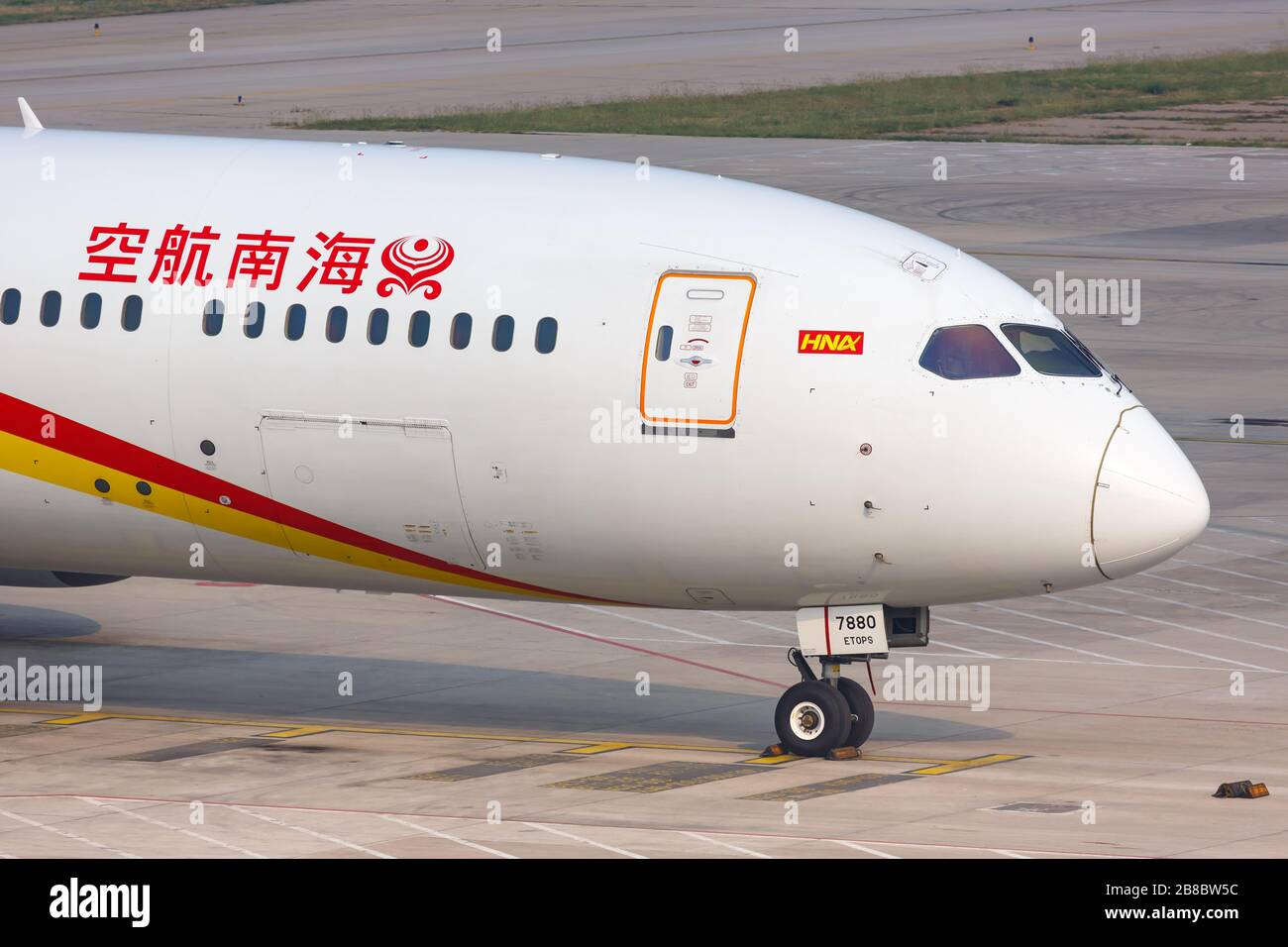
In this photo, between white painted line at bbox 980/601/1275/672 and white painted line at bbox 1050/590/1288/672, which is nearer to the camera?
white painted line at bbox 980/601/1275/672

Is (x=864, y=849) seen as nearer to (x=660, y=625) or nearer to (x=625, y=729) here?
(x=625, y=729)

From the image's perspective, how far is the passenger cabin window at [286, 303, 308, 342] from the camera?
25.1m

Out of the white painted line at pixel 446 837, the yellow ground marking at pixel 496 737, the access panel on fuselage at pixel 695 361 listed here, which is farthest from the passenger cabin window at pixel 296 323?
the white painted line at pixel 446 837

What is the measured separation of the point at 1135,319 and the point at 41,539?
37.6 metres

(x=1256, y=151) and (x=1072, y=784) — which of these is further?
(x=1256, y=151)

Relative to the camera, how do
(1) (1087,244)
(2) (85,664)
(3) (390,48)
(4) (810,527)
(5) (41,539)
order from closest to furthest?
(4) (810,527) < (5) (41,539) < (2) (85,664) < (1) (1087,244) < (3) (390,48)

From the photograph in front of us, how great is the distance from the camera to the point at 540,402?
24.5 metres

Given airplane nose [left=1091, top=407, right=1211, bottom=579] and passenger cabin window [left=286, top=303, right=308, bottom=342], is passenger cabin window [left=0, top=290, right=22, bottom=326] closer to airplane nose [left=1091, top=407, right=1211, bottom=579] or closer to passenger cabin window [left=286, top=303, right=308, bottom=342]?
passenger cabin window [left=286, top=303, right=308, bottom=342]

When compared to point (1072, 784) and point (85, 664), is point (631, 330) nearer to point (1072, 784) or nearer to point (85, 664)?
point (1072, 784)

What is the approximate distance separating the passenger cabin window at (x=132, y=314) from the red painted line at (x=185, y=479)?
120 centimetres

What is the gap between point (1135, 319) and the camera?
58938 mm

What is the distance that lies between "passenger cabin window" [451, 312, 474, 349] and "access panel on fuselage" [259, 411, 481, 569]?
88 centimetres

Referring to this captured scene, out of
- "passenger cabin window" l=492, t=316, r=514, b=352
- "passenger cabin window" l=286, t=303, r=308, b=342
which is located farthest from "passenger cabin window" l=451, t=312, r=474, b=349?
"passenger cabin window" l=286, t=303, r=308, b=342
